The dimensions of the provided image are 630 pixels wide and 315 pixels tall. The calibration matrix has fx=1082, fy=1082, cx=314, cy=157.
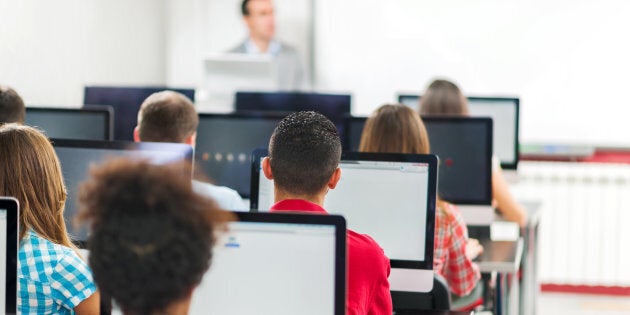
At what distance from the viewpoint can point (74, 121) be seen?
3.88 m

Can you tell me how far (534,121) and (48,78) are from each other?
8.82 feet

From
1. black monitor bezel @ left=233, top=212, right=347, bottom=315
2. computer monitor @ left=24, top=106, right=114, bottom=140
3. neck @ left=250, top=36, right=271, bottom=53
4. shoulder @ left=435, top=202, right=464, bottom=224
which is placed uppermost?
neck @ left=250, top=36, right=271, bottom=53

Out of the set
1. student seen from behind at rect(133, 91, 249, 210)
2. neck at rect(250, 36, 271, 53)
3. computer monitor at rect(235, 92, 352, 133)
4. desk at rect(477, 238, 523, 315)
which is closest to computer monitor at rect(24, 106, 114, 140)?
student seen from behind at rect(133, 91, 249, 210)

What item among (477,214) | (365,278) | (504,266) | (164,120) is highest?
(164,120)

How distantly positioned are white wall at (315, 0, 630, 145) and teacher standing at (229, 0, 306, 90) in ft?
0.44

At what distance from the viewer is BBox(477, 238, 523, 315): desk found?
359 cm

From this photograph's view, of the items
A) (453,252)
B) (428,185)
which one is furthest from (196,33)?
(428,185)

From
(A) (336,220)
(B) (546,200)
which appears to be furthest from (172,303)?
(B) (546,200)

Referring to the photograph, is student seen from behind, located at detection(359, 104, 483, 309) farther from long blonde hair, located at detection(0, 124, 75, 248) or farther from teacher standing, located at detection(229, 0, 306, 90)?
teacher standing, located at detection(229, 0, 306, 90)

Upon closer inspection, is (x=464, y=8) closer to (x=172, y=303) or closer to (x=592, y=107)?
(x=592, y=107)

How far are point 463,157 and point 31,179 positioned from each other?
2.05m

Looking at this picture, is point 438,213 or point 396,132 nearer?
point 396,132

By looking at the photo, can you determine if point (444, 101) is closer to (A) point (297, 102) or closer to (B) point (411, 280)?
(A) point (297, 102)

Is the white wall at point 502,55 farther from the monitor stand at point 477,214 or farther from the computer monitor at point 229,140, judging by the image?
the computer monitor at point 229,140
